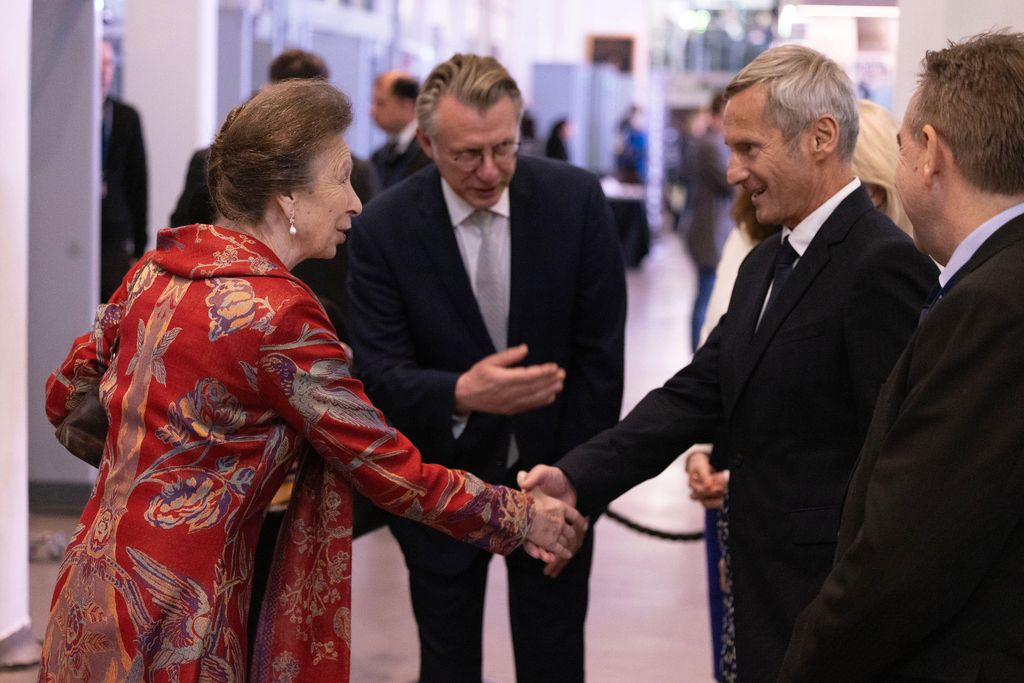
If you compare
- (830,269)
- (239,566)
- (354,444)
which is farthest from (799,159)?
(239,566)

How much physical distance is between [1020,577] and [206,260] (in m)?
1.28

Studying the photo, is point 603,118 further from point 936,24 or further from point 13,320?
point 936,24

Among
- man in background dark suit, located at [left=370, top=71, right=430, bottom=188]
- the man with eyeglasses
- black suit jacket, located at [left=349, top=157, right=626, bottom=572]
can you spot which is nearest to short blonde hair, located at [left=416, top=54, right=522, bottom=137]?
the man with eyeglasses

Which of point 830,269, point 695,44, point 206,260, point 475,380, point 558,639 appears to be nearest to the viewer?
point 206,260

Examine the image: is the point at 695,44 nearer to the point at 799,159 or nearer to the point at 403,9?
the point at 403,9

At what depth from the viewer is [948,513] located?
1619mm

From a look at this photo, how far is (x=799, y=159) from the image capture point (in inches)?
101

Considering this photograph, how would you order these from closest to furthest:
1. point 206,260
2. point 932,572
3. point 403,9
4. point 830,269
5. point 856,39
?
point 932,572 < point 206,260 < point 830,269 < point 856,39 < point 403,9

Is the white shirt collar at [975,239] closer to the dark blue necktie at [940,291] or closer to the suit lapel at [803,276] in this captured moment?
the dark blue necktie at [940,291]

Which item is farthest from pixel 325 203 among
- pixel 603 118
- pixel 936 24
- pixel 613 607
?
pixel 603 118

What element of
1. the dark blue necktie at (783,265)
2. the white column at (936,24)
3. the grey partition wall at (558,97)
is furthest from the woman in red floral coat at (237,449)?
the grey partition wall at (558,97)

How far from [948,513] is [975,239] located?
14.0 inches

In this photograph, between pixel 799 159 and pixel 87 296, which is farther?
pixel 87 296

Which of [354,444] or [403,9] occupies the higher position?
[403,9]
